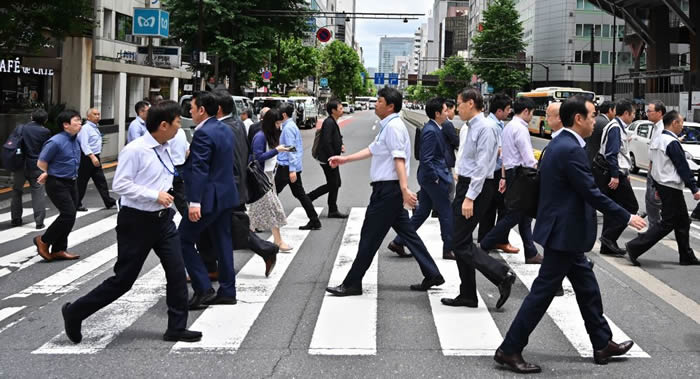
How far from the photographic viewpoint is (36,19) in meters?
17.3

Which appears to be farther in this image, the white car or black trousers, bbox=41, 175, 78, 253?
the white car

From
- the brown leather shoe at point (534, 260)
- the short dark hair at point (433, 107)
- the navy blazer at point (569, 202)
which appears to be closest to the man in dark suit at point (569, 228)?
the navy blazer at point (569, 202)

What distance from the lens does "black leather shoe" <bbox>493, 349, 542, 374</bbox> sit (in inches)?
202

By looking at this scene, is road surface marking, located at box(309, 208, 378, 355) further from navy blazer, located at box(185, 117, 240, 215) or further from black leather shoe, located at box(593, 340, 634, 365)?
black leather shoe, located at box(593, 340, 634, 365)

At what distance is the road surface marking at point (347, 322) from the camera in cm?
566

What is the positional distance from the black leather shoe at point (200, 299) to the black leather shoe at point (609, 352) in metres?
3.30

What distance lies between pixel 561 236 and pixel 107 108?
121ft

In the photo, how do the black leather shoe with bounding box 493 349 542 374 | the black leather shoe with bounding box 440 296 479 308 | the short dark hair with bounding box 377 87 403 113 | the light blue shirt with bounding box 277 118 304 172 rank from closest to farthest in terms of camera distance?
the black leather shoe with bounding box 493 349 542 374
the black leather shoe with bounding box 440 296 479 308
the short dark hair with bounding box 377 87 403 113
the light blue shirt with bounding box 277 118 304 172

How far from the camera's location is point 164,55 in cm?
3123

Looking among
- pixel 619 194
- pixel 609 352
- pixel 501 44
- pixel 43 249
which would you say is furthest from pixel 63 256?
pixel 501 44

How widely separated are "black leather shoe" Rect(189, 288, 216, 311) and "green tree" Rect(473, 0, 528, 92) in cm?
8268

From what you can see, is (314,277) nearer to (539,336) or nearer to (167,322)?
(167,322)

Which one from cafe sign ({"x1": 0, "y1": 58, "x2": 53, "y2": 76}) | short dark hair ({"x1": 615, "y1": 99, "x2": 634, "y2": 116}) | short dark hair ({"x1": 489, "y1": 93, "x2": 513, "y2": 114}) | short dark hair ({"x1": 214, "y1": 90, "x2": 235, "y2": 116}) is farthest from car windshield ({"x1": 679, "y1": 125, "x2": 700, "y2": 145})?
cafe sign ({"x1": 0, "y1": 58, "x2": 53, "y2": 76})

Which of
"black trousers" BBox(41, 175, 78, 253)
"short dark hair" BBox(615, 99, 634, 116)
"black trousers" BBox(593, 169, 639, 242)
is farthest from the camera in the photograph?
"short dark hair" BBox(615, 99, 634, 116)
